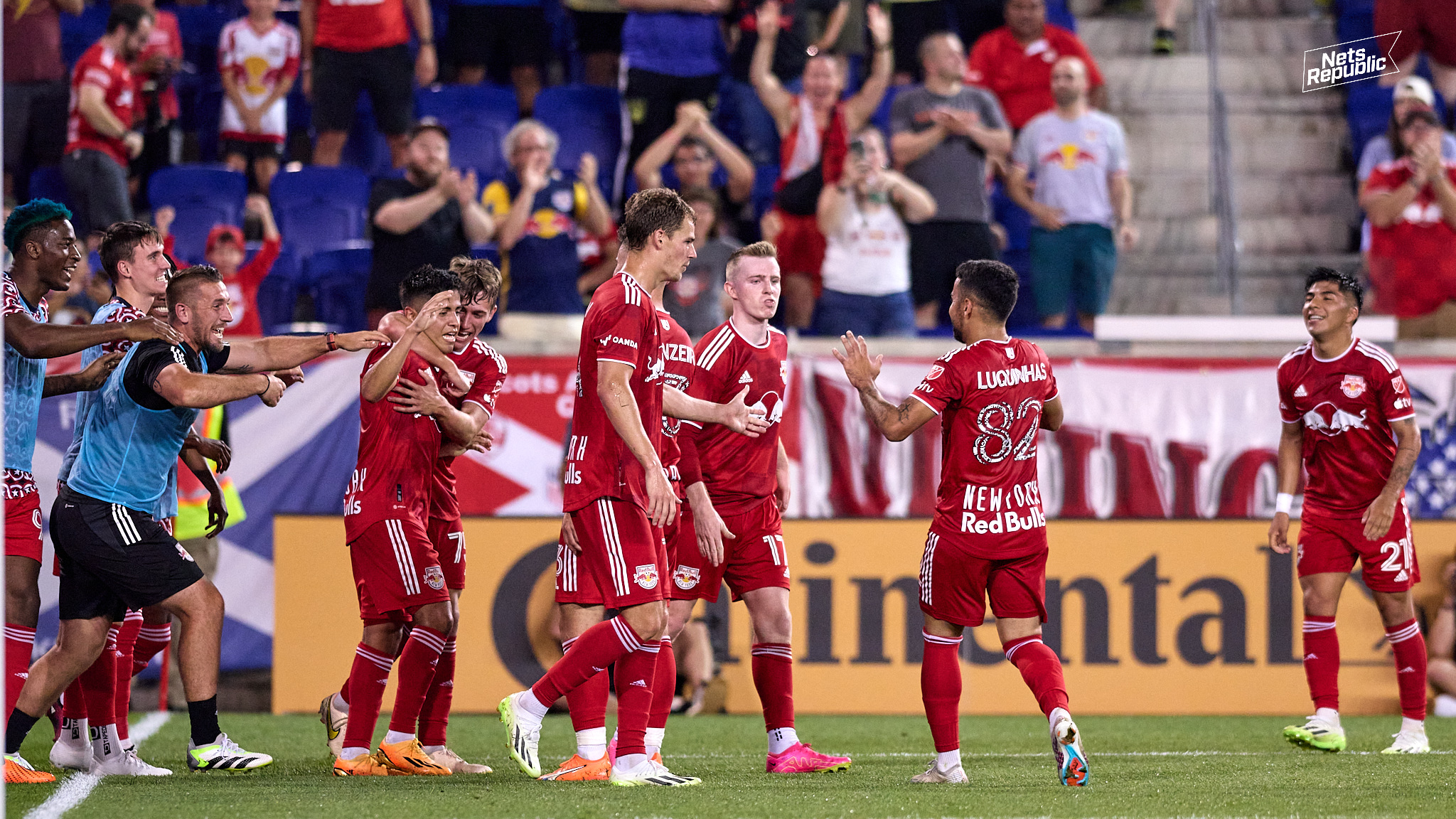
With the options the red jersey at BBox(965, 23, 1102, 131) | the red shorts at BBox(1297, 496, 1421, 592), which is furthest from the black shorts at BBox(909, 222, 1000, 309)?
the red shorts at BBox(1297, 496, 1421, 592)

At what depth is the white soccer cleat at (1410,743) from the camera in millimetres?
7852

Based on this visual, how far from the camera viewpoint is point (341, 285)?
1232cm

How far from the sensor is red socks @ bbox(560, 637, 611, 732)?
20.1 ft

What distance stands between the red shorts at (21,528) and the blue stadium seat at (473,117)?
755 centimetres

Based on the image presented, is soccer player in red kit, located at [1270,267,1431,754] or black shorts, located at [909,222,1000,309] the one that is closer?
soccer player in red kit, located at [1270,267,1431,754]

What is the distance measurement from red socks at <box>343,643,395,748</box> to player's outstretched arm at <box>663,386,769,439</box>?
1679 mm

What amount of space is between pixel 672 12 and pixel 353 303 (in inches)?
156

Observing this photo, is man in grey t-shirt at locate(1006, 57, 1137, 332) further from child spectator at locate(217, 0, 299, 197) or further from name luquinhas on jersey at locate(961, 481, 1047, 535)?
child spectator at locate(217, 0, 299, 197)

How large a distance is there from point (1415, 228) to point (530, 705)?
8944 mm

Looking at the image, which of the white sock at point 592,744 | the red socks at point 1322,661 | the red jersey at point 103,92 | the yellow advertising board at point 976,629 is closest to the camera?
the white sock at point 592,744

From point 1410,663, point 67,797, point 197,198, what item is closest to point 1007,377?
point 1410,663

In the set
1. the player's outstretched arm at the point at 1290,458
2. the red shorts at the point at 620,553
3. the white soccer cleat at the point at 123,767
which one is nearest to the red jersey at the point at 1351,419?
the player's outstretched arm at the point at 1290,458

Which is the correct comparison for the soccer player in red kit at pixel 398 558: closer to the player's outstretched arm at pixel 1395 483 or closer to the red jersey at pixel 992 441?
the red jersey at pixel 992 441

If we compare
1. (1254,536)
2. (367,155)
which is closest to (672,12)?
(367,155)
